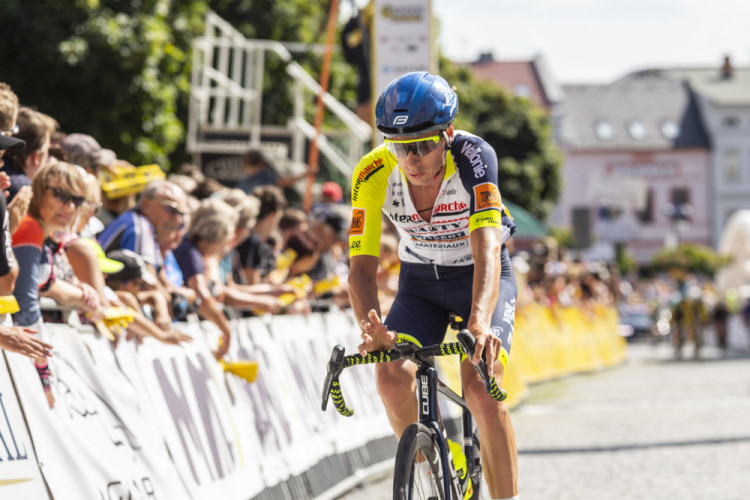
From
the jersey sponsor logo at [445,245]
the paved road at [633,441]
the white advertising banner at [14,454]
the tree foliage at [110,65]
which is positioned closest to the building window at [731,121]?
the paved road at [633,441]

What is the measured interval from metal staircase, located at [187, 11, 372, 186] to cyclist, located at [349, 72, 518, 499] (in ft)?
39.6

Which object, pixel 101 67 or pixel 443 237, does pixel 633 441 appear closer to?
pixel 443 237

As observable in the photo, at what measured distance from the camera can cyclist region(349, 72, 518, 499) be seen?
4797 mm

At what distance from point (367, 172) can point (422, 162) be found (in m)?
0.46

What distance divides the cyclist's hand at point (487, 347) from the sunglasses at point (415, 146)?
738 mm

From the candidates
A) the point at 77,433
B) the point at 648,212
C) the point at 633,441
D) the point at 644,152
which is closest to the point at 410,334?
the point at 77,433

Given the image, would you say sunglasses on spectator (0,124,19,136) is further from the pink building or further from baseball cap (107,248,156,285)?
the pink building

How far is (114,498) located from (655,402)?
37.4ft

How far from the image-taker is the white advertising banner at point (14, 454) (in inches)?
175

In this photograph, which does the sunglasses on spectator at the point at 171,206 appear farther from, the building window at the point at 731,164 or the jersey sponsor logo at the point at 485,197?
the building window at the point at 731,164

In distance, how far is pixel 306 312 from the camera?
29.2 ft

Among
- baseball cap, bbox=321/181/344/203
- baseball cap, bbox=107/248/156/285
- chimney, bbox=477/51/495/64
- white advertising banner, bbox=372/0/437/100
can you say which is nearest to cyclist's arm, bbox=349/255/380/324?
baseball cap, bbox=107/248/156/285

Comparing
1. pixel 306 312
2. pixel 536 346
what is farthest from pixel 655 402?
pixel 306 312

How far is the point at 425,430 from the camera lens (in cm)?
471
